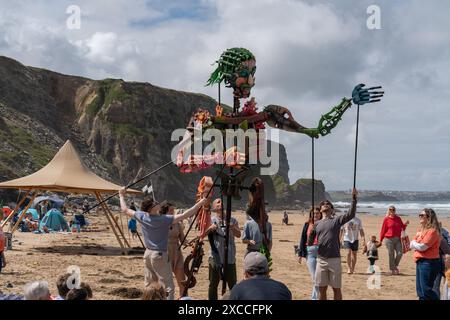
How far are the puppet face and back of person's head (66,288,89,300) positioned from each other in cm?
427

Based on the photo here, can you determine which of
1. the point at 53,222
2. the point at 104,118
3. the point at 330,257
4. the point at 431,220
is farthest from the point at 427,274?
the point at 104,118

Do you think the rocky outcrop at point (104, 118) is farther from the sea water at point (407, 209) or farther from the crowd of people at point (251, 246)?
the crowd of people at point (251, 246)

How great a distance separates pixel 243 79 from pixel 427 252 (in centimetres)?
381

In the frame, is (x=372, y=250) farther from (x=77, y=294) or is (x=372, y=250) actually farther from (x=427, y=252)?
(x=77, y=294)

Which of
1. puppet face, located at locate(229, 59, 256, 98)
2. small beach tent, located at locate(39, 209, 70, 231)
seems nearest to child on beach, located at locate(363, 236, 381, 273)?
puppet face, located at locate(229, 59, 256, 98)

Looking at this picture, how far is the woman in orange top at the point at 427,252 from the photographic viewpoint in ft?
26.4

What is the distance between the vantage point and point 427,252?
8.09 metres

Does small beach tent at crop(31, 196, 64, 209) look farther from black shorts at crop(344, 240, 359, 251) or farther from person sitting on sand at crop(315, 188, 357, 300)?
person sitting on sand at crop(315, 188, 357, 300)

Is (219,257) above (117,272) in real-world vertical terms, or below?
above

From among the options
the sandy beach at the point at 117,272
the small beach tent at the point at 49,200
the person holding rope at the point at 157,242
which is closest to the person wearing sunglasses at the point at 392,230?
the sandy beach at the point at 117,272

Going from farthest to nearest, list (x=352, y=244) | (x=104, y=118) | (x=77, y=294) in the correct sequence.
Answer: (x=104, y=118)
(x=352, y=244)
(x=77, y=294)

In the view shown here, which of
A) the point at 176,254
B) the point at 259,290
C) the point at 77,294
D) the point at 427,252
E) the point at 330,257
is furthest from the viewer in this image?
the point at 176,254

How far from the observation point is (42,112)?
80.2 m

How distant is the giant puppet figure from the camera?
8.13 m
